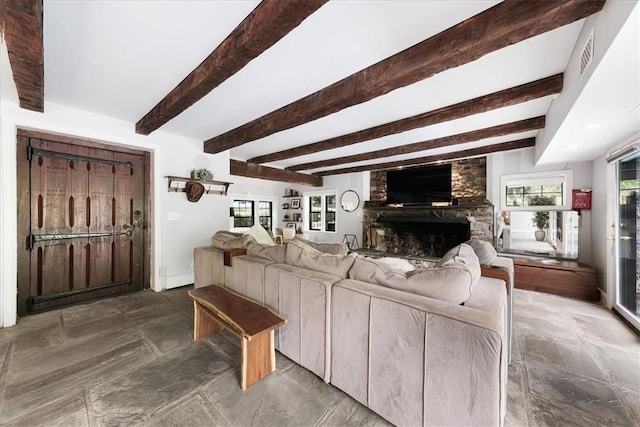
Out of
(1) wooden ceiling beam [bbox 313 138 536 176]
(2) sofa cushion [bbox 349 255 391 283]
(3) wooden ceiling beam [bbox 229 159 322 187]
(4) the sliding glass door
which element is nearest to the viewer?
(2) sofa cushion [bbox 349 255 391 283]

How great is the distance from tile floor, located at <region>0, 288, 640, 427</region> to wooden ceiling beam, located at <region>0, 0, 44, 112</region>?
2236 millimetres

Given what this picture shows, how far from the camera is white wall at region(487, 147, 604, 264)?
12.1 ft

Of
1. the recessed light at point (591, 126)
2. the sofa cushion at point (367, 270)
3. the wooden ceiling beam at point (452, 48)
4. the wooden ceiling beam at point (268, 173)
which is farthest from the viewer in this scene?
the wooden ceiling beam at point (268, 173)

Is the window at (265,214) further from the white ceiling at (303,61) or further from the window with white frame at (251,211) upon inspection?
the white ceiling at (303,61)

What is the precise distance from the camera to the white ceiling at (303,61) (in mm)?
1404

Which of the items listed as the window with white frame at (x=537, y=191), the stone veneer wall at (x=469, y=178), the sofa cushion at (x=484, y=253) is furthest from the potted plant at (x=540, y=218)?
the sofa cushion at (x=484, y=253)

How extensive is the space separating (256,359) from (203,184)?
3.20 meters

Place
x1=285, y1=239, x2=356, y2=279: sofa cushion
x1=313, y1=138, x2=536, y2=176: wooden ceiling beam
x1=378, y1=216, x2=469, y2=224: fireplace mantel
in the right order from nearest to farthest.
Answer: x1=285, y1=239, x2=356, y2=279: sofa cushion → x1=313, y1=138, x2=536, y2=176: wooden ceiling beam → x1=378, y1=216, x2=469, y2=224: fireplace mantel

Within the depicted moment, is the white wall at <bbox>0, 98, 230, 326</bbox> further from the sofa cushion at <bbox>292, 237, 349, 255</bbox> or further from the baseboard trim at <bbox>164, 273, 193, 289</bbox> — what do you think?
the sofa cushion at <bbox>292, 237, 349, 255</bbox>

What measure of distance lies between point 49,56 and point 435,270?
3.24 metres

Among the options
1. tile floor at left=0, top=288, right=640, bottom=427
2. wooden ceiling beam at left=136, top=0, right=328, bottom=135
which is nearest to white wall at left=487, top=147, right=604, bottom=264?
tile floor at left=0, top=288, right=640, bottom=427

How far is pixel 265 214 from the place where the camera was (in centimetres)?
754

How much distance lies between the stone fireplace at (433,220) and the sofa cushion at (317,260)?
3.88 metres

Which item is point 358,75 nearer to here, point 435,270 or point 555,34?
point 555,34
